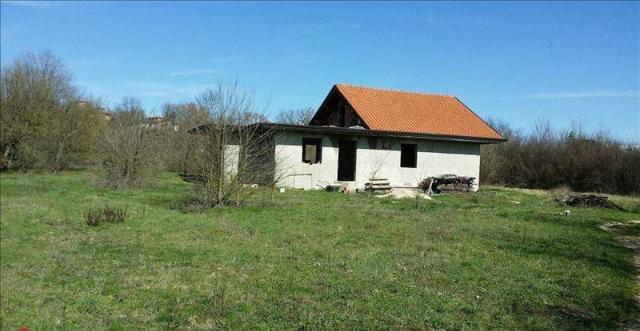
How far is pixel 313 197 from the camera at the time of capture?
19.0 m

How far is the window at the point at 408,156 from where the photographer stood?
26.2 m

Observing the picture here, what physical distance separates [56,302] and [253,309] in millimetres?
2413

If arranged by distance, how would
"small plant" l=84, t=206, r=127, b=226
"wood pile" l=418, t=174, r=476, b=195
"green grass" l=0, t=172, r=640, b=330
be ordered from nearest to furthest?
1. "green grass" l=0, t=172, r=640, b=330
2. "small plant" l=84, t=206, r=127, b=226
3. "wood pile" l=418, t=174, r=476, b=195

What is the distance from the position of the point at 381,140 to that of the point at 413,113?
4204 mm

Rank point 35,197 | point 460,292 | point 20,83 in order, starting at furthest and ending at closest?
point 20,83
point 35,197
point 460,292

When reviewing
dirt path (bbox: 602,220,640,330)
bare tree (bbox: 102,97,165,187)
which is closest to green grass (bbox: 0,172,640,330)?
dirt path (bbox: 602,220,640,330)

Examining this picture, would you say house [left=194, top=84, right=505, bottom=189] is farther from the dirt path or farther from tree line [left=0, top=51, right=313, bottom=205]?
the dirt path

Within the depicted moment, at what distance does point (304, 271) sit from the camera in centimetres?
763

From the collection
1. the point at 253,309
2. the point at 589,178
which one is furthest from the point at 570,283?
the point at 589,178

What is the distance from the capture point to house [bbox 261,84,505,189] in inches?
895

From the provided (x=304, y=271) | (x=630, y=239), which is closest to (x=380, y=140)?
(x=630, y=239)

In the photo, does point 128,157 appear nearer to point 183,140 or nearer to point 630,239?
point 183,140

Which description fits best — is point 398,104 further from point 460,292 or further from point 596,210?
point 460,292

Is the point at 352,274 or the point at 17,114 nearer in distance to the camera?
the point at 352,274
